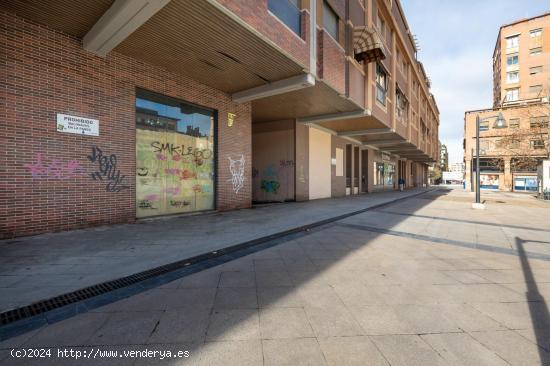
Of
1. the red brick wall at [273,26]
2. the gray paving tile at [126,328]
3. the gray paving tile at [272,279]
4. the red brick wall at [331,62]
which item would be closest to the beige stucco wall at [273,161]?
the red brick wall at [331,62]

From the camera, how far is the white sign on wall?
20.2 ft

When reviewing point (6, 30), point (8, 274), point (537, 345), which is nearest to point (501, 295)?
point (537, 345)

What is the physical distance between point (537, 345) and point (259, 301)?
267 centimetres

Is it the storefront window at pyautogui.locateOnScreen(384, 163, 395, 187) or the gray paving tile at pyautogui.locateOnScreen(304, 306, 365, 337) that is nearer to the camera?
the gray paving tile at pyautogui.locateOnScreen(304, 306, 365, 337)

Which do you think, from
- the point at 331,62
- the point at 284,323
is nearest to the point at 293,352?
the point at 284,323

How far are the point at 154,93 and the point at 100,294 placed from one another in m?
6.73

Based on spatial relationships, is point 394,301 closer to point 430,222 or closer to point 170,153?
point 430,222

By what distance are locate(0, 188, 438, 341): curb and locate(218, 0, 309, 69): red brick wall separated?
17.1ft

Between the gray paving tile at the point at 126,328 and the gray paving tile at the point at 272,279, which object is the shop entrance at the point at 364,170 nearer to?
the gray paving tile at the point at 272,279

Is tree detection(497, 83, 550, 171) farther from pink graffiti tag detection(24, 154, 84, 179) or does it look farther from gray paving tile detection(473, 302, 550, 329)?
pink graffiti tag detection(24, 154, 84, 179)

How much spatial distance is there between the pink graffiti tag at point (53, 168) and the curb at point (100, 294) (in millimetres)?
4175

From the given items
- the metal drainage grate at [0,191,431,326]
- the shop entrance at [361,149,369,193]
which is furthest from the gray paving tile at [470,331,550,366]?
the shop entrance at [361,149,369,193]

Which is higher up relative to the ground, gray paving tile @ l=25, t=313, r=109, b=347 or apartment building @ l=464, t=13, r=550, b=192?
apartment building @ l=464, t=13, r=550, b=192

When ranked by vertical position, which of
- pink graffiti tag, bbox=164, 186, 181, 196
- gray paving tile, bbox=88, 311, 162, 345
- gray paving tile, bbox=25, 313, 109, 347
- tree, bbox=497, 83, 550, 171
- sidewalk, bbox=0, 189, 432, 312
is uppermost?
tree, bbox=497, 83, 550, 171
